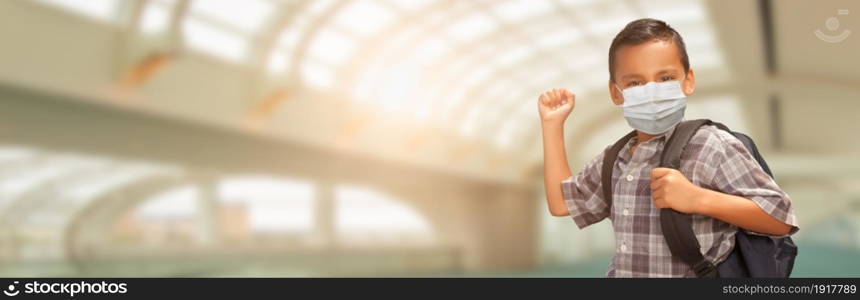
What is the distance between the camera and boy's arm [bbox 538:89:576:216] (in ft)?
8.30

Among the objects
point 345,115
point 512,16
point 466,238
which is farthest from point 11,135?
point 466,238

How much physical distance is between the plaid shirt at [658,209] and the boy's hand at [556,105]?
196mm

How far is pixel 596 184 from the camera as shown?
2529 millimetres

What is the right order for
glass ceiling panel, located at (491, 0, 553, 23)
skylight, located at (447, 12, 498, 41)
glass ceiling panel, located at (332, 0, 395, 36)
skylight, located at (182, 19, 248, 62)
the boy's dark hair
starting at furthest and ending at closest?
skylight, located at (447, 12, 498, 41) < glass ceiling panel, located at (491, 0, 553, 23) < glass ceiling panel, located at (332, 0, 395, 36) < skylight, located at (182, 19, 248, 62) < the boy's dark hair

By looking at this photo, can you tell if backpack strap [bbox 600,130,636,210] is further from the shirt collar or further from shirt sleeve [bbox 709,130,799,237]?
shirt sleeve [bbox 709,130,799,237]

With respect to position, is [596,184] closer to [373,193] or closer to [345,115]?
[345,115]

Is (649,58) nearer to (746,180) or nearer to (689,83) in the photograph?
(689,83)

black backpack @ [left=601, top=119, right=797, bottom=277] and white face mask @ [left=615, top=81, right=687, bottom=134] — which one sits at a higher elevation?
white face mask @ [left=615, top=81, right=687, bottom=134]

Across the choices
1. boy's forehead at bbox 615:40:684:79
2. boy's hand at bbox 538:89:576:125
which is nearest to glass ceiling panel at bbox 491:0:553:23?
boy's hand at bbox 538:89:576:125

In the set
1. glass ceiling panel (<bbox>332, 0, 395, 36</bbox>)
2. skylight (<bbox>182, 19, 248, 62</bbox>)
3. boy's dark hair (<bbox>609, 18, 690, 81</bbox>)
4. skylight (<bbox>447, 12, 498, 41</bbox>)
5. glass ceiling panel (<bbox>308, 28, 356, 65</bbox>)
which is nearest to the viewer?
boy's dark hair (<bbox>609, 18, 690, 81</bbox>)

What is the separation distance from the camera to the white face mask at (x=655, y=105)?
228 centimetres
